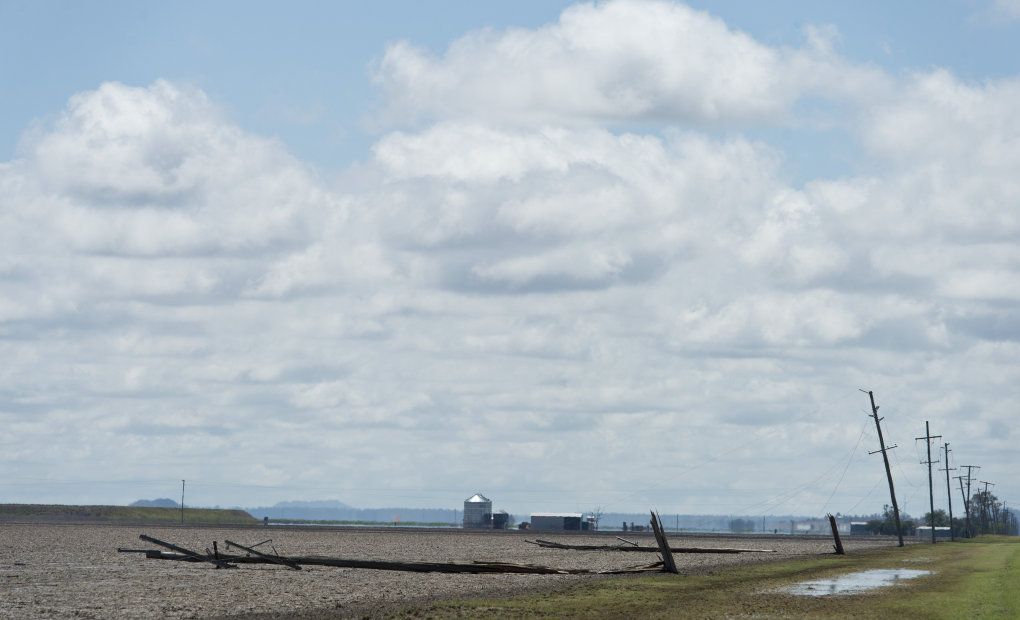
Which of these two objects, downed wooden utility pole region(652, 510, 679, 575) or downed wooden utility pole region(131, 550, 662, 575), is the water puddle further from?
downed wooden utility pole region(131, 550, 662, 575)

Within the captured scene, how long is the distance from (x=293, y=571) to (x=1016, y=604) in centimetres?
3244

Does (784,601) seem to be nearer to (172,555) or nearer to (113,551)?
(172,555)

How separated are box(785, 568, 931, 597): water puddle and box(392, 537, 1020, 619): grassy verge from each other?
2.87ft

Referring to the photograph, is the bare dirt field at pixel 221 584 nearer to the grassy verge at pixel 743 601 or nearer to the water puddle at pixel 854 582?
the grassy verge at pixel 743 601

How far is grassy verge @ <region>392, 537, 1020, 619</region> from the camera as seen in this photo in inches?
1544

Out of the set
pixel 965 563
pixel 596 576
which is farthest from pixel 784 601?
pixel 965 563

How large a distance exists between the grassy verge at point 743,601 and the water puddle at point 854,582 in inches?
34.5

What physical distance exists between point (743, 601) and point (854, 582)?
13767 millimetres

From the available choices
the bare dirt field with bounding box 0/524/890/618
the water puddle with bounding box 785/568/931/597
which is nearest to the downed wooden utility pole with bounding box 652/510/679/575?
the bare dirt field with bounding box 0/524/890/618

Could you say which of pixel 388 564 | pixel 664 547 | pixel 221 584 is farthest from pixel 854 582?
pixel 221 584

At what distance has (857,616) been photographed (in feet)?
125

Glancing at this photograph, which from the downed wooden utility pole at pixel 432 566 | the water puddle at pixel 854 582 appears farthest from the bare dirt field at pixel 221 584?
the water puddle at pixel 854 582

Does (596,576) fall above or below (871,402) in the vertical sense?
below

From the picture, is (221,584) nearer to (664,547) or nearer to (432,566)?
(432,566)
